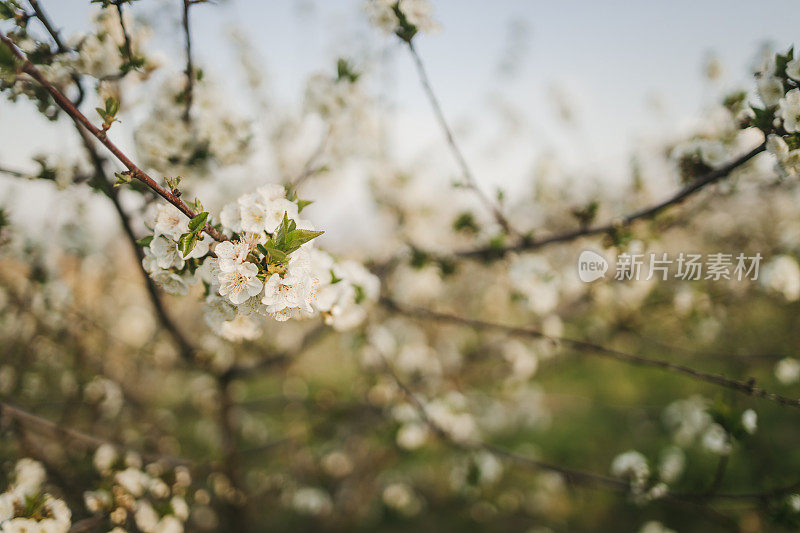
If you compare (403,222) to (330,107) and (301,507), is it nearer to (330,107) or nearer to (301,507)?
(330,107)

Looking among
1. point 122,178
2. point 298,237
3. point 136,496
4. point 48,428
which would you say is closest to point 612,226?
point 298,237

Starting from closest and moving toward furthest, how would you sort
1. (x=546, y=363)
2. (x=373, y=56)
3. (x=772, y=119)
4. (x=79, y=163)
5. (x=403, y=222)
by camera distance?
(x=772, y=119) < (x=79, y=163) < (x=373, y=56) < (x=403, y=222) < (x=546, y=363)

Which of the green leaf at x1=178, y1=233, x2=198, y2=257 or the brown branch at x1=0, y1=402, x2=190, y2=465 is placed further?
the brown branch at x1=0, y1=402, x2=190, y2=465

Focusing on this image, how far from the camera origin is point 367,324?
278 cm

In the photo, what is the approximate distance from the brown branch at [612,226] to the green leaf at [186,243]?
1724mm

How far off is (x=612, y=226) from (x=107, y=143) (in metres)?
2.21

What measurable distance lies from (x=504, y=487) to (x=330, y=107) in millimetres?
4808

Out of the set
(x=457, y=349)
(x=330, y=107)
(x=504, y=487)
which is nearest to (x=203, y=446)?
(x=457, y=349)

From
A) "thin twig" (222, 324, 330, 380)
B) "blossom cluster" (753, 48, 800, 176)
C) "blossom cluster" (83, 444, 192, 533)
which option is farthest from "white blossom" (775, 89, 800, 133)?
"blossom cluster" (83, 444, 192, 533)

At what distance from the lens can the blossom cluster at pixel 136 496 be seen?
1.80 metres

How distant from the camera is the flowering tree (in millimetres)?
1434

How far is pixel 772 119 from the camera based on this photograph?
142 centimetres

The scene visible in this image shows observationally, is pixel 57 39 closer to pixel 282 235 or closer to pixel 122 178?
pixel 122 178

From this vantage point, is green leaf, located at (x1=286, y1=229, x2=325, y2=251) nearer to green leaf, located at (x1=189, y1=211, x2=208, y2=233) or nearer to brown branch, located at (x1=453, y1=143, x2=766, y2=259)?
green leaf, located at (x1=189, y1=211, x2=208, y2=233)
